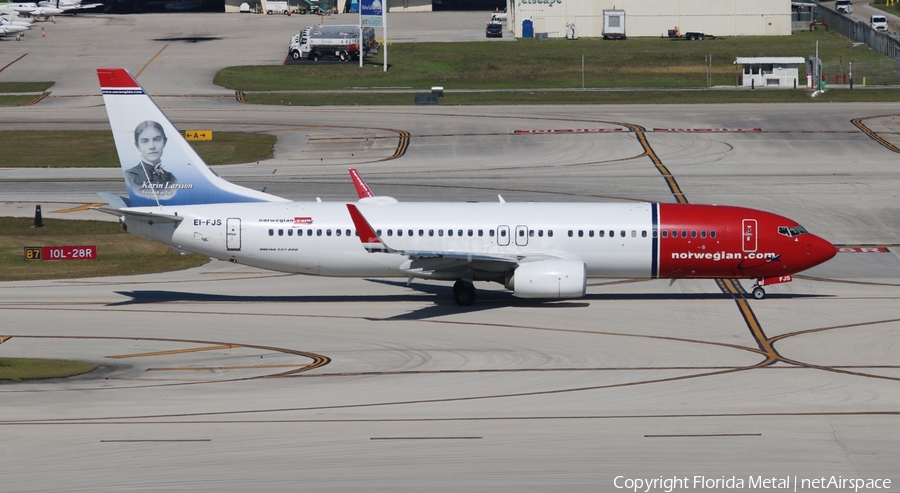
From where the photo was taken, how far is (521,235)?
1719 inches

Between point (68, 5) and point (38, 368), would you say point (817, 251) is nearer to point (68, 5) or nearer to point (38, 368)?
point (38, 368)

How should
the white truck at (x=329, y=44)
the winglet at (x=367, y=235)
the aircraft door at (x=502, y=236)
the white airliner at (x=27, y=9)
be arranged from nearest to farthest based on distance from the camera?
the winglet at (x=367, y=235) → the aircraft door at (x=502, y=236) → the white truck at (x=329, y=44) → the white airliner at (x=27, y=9)

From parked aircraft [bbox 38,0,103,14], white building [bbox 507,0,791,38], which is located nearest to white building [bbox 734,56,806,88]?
white building [bbox 507,0,791,38]

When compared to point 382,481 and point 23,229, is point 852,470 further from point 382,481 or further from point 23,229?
point 23,229

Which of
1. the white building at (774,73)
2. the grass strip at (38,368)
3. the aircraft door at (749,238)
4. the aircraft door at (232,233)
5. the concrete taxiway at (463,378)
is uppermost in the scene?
the white building at (774,73)

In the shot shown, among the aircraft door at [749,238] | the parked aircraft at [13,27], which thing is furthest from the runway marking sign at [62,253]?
the parked aircraft at [13,27]

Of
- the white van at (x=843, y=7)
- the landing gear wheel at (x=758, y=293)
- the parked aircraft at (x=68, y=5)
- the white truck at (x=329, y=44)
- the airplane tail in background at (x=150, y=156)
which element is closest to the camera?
the airplane tail in background at (x=150, y=156)

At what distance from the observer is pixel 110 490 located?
2502cm

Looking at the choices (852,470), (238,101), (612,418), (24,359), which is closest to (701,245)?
(612,418)

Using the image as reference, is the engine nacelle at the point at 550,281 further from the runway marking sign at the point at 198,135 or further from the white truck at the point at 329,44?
the white truck at the point at 329,44

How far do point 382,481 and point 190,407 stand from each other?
25.8ft

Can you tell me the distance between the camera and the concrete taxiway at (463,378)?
26453 millimetres

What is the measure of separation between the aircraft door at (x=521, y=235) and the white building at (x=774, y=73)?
73264 mm

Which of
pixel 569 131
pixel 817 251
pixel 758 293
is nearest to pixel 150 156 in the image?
pixel 758 293
